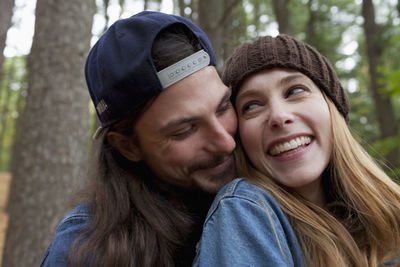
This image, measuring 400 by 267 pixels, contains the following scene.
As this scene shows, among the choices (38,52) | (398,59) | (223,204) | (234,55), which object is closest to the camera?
(223,204)

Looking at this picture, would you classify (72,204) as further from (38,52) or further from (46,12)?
(46,12)

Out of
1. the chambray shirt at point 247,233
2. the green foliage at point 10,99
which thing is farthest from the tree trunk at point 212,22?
the green foliage at point 10,99

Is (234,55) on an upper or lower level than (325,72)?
upper

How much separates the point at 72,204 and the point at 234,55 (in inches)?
58.3

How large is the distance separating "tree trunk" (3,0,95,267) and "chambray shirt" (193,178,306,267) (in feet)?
7.41

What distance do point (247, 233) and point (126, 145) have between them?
110cm

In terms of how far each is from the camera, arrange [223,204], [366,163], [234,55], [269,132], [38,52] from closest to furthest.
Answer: [223,204]
[269,132]
[366,163]
[234,55]
[38,52]

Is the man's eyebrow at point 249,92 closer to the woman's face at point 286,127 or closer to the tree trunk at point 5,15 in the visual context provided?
the woman's face at point 286,127

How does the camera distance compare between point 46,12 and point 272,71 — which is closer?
point 272,71

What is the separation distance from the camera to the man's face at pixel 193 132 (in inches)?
83.4

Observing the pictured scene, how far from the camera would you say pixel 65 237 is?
6.59 feet

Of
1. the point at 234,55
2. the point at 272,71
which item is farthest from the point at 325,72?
the point at 234,55

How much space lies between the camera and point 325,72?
7.41 feet

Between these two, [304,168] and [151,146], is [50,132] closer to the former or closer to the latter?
[151,146]
